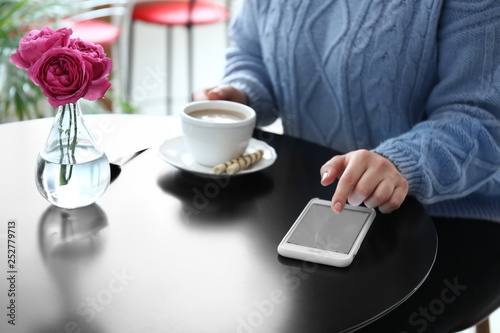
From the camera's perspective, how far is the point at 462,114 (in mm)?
1195

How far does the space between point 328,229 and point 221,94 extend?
1.53ft

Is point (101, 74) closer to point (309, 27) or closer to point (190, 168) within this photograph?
point (190, 168)

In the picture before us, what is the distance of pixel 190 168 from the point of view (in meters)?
1.11

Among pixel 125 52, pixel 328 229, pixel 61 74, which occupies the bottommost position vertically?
pixel 125 52

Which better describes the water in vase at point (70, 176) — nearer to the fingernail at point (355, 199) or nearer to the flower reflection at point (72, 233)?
the flower reflection at point (72, 233)

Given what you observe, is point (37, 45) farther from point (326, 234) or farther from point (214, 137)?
point (326, 234)

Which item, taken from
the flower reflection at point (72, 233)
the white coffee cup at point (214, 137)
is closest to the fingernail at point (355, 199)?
the white coffee cup at point (214, 137)

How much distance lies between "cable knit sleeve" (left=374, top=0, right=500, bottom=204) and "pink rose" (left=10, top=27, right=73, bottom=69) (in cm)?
51

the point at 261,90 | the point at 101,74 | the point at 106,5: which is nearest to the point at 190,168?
the point at 101,74

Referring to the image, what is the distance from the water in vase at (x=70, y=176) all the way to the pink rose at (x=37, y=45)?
13 centimetres

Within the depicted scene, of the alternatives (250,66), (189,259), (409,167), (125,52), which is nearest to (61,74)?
(189,259)

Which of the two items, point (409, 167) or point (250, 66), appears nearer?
point (409, 167)

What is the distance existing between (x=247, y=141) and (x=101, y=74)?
1.02 ft

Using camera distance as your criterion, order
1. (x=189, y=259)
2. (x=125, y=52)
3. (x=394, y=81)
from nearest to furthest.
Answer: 1. (x=189, y=259)
2. (x=394, y=81)
3. (x=125, y=52)
